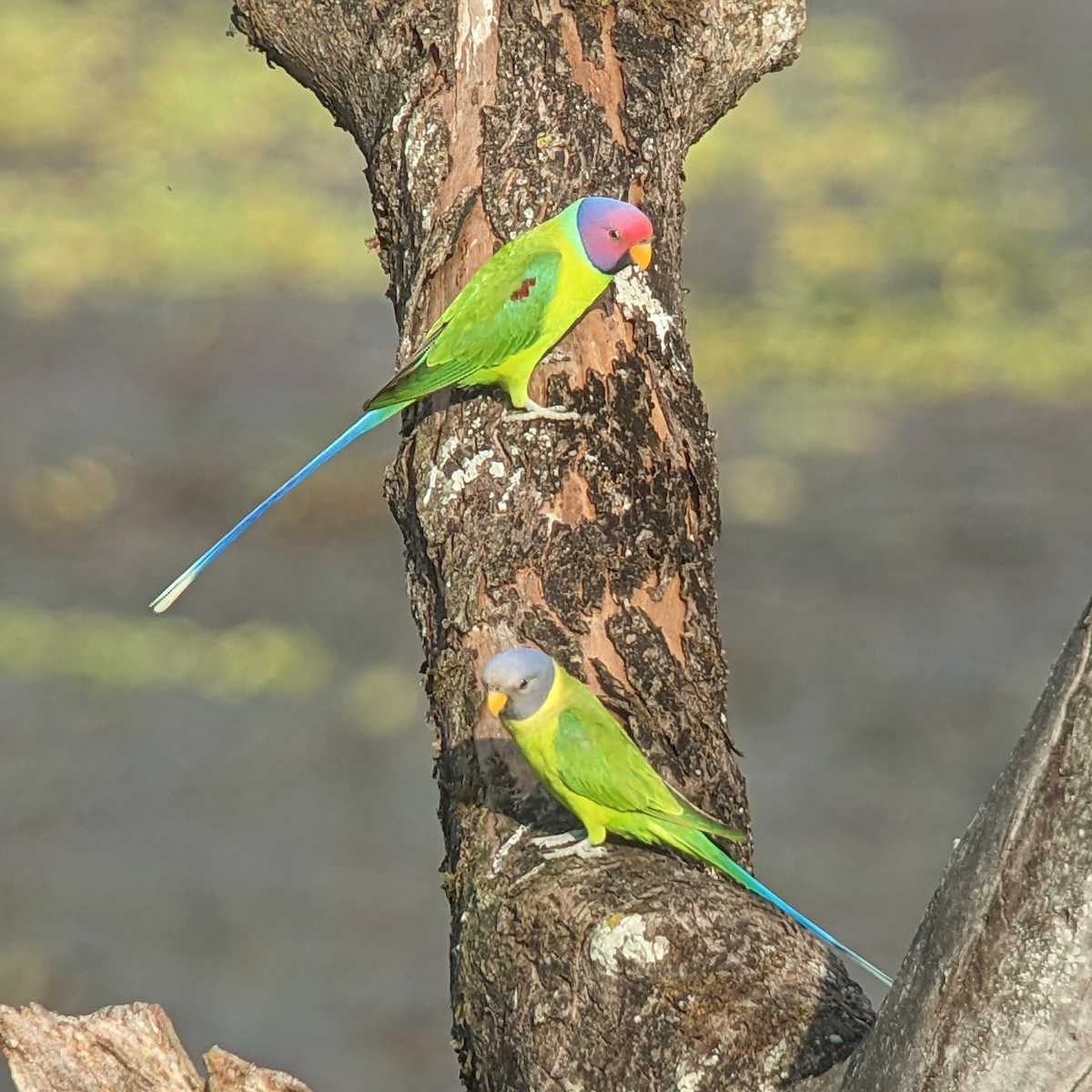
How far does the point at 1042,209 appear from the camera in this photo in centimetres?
1152

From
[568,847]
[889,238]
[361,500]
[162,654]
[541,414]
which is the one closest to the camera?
[568,847]

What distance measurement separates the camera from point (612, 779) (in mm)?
2771

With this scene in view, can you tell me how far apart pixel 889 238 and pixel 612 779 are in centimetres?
925

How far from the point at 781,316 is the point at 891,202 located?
1.76 metres

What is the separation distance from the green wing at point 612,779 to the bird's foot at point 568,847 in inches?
3.0

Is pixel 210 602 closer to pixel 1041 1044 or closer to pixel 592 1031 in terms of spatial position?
pixel 592 1031

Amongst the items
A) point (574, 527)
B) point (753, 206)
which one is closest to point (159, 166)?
point (753, 206)

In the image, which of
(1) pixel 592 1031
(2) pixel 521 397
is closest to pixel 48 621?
(2) pixel 521 397

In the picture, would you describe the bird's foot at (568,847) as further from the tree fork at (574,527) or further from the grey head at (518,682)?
the grey head at (518,682)

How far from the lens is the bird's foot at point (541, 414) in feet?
10.5

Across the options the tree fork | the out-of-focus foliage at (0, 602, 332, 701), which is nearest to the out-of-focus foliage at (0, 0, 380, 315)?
the out-of-focus foliage at (0, 602, 332, 701)

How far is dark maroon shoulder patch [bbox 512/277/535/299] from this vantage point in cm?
325

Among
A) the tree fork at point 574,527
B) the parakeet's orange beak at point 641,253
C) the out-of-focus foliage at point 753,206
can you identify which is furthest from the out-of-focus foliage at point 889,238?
the parakeet's orange beak at point 641,253

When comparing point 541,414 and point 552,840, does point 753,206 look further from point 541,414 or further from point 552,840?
point 552,840
